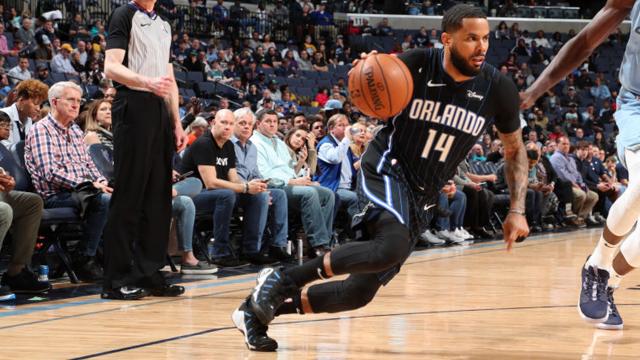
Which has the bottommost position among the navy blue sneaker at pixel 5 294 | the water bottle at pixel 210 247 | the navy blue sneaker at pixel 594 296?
the water bottle at pixel 210 247

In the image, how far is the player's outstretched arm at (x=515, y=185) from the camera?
4504 mm


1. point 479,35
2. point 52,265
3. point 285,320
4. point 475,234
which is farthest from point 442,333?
point 475,234

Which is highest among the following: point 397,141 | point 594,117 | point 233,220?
point 397,141

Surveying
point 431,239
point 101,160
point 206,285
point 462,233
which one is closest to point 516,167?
point 206,285

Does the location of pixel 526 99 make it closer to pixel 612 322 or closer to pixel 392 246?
pixel 392 246

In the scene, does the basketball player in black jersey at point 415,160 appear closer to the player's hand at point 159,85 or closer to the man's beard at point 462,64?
the man's beard at point 462,64

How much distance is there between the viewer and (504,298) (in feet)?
21.3

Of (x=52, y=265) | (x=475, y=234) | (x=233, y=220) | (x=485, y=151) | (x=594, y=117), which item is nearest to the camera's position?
(x=52, y=265)

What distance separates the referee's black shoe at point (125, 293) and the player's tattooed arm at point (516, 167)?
2.57 m

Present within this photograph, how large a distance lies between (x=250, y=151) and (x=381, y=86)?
15.9 ft

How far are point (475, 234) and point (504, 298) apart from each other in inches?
242

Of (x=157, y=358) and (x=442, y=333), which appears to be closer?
(x=157, y=358)

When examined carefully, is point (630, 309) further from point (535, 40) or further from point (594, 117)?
point (535, 40)

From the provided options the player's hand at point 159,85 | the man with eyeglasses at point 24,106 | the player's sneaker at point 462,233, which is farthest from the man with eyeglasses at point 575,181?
the player's hand at point 159,85
